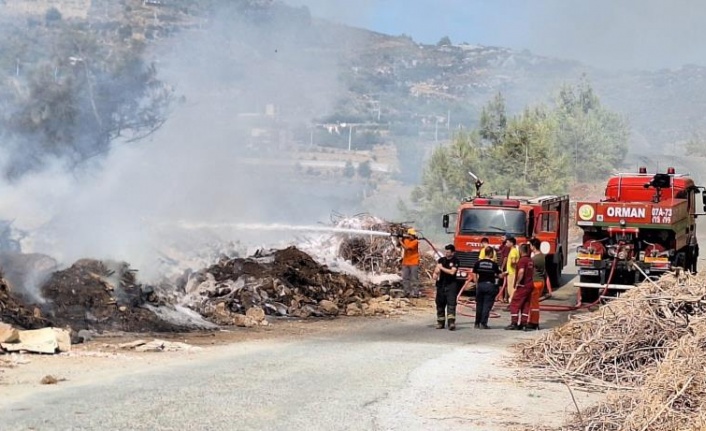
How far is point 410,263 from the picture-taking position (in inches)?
901

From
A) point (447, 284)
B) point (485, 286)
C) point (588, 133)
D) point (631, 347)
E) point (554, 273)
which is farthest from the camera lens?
point (588, 133)

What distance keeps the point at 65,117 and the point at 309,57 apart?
592 inches

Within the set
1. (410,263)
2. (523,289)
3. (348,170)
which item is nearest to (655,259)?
(523,289)

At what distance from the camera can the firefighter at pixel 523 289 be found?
688 inches

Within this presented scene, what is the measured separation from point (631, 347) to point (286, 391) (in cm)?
421

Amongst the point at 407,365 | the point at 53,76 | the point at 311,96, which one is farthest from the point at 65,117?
the point at 311,96

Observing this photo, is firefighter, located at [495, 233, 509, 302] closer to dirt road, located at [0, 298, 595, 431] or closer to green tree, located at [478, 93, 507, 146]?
dirt road, located at [0, 298, 595, 431]

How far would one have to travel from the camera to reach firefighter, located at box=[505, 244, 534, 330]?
57.4 feet

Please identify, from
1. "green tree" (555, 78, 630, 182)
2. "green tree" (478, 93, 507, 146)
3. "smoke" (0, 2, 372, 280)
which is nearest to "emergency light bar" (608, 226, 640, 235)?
"smoke" (0, 2, 372, 280)

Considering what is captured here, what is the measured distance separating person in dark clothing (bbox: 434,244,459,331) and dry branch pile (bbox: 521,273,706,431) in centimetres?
326

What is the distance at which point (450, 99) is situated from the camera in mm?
98312

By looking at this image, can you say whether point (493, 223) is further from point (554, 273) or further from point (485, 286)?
point (485, 286)

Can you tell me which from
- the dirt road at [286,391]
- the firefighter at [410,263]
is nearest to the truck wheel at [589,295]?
the firefighter at [410,263]

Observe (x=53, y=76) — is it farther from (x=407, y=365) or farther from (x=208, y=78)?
(x=407, y=365)
